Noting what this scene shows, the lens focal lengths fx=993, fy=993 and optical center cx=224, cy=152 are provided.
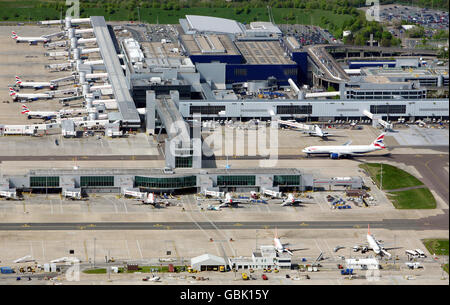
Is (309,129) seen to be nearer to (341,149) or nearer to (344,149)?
(341,149)

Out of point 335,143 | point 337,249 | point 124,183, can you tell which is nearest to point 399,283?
point 337,249

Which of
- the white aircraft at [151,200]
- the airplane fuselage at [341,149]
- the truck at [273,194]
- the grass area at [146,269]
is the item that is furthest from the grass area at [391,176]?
the grass area at [146,269]

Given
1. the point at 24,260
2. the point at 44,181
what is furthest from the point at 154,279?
the point at 44,181

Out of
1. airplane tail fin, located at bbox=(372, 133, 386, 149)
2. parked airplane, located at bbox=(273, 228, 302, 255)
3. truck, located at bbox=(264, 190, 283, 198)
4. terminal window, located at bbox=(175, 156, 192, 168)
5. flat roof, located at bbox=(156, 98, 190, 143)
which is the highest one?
flat roof, located at bbox=(156, 98, 190, 143)

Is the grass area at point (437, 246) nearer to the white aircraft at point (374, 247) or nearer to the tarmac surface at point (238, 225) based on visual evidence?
the tarmac surface at point (238, 225)

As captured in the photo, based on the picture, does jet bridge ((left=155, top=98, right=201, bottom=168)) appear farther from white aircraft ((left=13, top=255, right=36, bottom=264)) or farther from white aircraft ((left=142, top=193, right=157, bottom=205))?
white aircraft ((left=13, top=255, right=36, bottom=264))

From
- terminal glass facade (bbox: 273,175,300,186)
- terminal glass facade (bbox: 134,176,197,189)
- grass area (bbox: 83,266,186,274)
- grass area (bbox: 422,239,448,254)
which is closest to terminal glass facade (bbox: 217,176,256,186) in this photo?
terminal glass facade (bbox: 273,175,300,186)
